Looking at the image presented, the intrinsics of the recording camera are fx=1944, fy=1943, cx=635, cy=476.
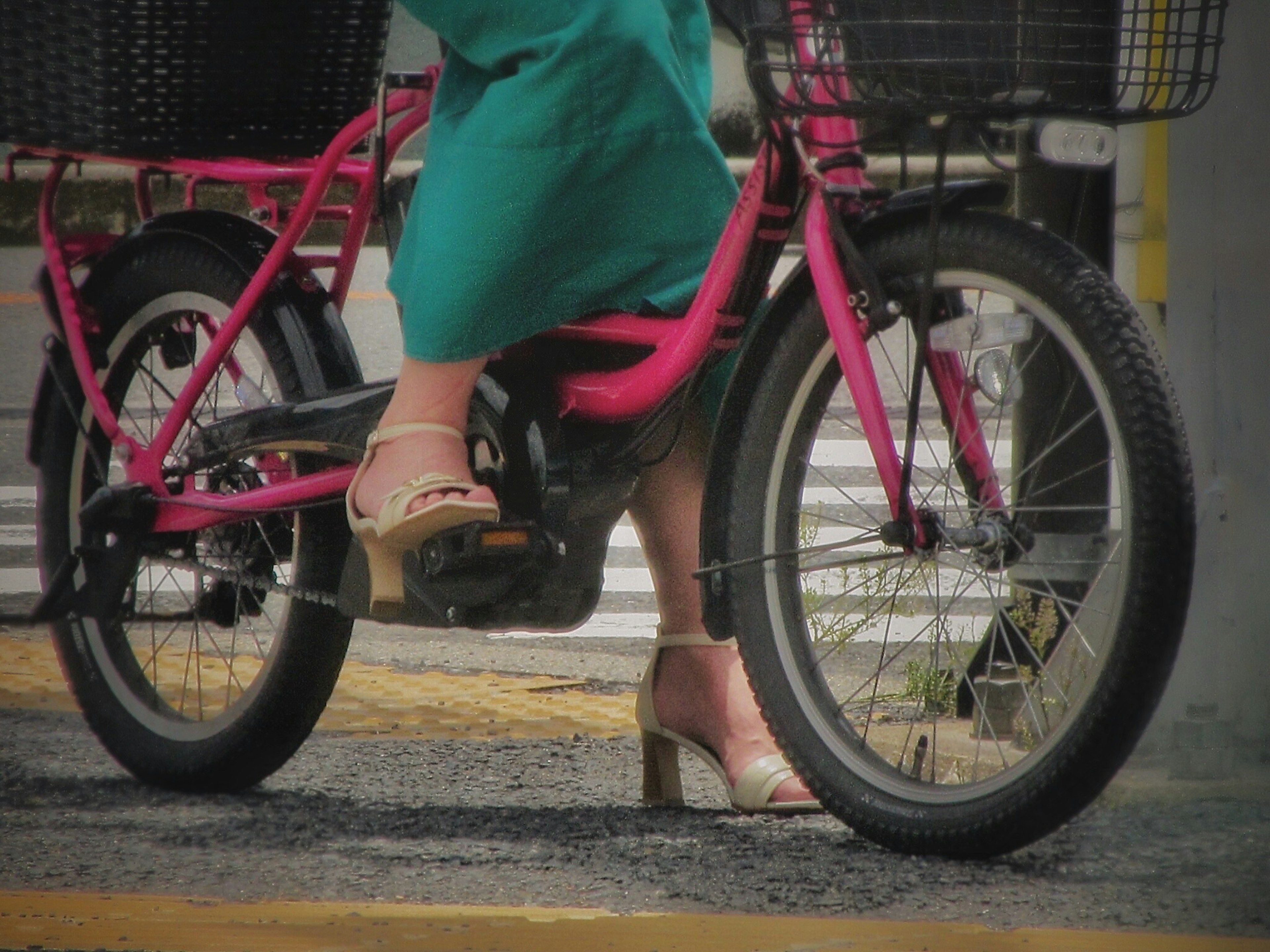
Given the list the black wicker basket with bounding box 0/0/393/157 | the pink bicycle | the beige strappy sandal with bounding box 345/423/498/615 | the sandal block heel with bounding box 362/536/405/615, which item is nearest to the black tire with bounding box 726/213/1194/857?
the pink bicycle

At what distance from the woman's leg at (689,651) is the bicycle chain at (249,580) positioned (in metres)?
0.54

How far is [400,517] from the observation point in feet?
9.53

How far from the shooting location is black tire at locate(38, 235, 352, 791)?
3258mm

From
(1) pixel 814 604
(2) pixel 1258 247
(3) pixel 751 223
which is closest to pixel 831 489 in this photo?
(1) pixel 814 604

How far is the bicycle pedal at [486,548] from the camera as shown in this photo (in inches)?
116

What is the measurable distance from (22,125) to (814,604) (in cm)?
166

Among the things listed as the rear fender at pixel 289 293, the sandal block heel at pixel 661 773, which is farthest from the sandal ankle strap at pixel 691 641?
the rear fender at pixel 289 293

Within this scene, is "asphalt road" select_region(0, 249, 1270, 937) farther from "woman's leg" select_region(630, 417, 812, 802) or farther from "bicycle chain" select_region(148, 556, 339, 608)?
"bicycle chain" select_region(148, 556, 339, 608)

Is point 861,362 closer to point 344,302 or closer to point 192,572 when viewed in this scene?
point 344,302

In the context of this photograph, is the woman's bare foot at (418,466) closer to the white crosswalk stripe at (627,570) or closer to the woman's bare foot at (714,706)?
the woman's bare foot at (714,706)

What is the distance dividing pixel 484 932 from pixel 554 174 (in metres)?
1.12

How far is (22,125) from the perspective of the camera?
3.30 m

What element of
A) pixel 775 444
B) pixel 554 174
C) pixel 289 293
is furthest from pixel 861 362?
pixel 289 293

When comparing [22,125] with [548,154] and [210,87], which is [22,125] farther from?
[548,154]
